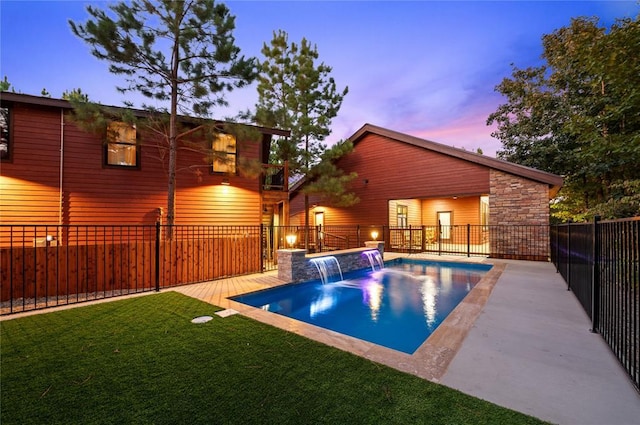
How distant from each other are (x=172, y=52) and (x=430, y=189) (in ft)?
37.3

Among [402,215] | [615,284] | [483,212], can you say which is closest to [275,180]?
[402,215]

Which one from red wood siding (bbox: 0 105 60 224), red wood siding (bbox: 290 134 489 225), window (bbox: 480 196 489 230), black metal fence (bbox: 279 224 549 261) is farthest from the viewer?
window (bbox: 480 196 489 230)

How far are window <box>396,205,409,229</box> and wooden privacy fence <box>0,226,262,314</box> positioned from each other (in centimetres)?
1073

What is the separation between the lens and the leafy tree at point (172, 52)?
6613 mm

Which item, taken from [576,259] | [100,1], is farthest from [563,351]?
[100,1]

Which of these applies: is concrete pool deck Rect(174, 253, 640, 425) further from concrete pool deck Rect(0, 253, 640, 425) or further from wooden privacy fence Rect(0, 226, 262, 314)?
wooden privacy fence Rect(0, 226, 262, 314)

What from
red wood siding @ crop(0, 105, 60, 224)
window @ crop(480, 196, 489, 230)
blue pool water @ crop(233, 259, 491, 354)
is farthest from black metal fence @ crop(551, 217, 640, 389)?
window @ crop(480, 196, 489, 230)

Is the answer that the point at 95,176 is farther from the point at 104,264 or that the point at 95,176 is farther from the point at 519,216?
the point at 519,216

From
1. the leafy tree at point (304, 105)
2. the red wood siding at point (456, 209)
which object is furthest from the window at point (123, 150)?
the red wood siding at point (456, 209)

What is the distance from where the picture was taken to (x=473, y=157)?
1184cm

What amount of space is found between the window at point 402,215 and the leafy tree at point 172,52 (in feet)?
35.7

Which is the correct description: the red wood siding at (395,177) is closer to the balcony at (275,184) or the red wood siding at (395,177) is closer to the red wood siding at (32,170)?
the balcony at (275,184)

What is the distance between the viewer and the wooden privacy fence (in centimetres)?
544

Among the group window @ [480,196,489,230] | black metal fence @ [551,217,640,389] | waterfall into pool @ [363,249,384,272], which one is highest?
window @ [480,196,489,230]
